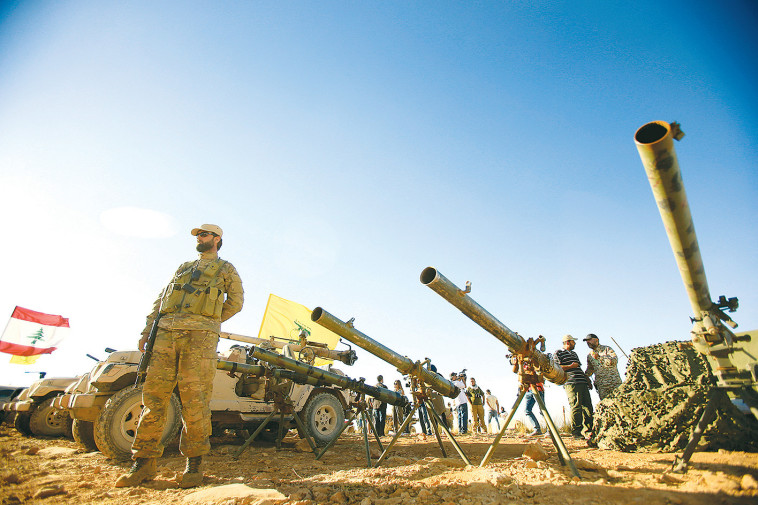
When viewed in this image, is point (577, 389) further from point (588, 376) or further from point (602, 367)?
point (602, 367)

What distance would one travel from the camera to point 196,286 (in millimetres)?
3998

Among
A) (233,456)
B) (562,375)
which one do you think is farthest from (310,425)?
(562,375)

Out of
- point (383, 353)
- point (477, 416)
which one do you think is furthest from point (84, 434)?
point (477, 416)

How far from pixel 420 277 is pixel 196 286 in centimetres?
250

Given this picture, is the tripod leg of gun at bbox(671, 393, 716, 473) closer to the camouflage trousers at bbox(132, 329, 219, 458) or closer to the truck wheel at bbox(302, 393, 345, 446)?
the camouflage trousers at bbox(132, 329, 219, 458)

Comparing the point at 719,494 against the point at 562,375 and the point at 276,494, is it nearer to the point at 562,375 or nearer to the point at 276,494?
the point at 562,375

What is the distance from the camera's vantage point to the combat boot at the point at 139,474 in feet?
11.0

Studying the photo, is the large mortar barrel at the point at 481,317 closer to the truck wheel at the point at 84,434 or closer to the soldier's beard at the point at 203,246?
the soldier's beard at the point at 203,246

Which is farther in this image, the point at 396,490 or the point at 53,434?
the point at 53,434

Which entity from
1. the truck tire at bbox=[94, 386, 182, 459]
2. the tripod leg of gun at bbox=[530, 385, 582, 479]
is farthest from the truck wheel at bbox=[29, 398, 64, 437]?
the tripod leg of gun at bbox=[530, 385, 582, 479]

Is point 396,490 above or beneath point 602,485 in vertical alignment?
beneath

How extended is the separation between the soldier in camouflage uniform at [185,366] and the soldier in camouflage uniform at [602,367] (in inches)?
235

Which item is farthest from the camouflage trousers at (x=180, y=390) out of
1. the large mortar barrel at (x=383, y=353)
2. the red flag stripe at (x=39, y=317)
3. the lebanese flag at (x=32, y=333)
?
the red flag stripe at (x=39, y=317)

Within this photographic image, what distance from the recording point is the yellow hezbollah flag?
1320cm
